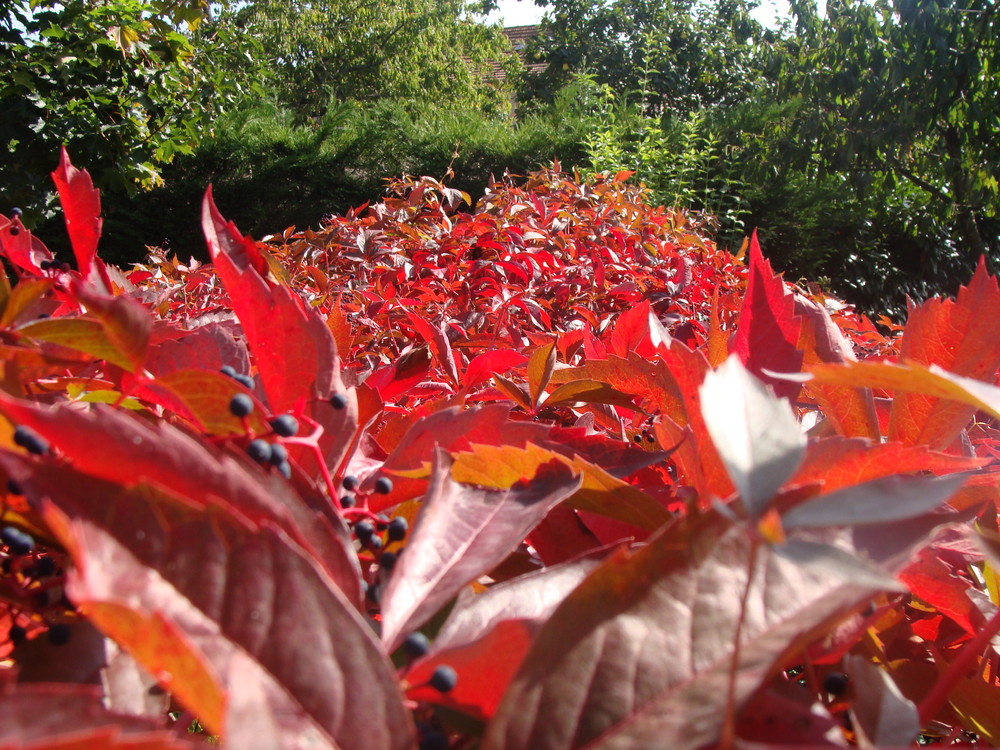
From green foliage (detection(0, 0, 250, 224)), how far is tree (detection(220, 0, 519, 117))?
16052 millimetres

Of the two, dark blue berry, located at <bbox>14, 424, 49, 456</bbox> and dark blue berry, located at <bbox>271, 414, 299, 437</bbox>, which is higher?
dark blue berry, located at <bbox>14, 424, 49, 456</bbox>

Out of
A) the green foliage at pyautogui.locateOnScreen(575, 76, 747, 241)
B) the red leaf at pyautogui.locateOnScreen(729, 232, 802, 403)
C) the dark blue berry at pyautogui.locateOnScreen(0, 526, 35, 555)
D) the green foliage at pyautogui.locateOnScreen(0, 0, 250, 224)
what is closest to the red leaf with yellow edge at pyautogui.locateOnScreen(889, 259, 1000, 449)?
the red leaf at pyautogui.locateOnScreen(729, 232, 802, 403)

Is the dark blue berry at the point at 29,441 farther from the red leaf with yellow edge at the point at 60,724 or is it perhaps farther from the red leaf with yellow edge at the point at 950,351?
the red leaf with yellow edge at the point at 950,351

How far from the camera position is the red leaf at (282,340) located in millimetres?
599

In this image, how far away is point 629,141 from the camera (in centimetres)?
1109

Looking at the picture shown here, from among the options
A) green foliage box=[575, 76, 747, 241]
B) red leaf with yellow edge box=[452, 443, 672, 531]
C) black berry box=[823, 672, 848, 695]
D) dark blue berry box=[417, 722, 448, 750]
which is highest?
green foliage box=[575, 76, 747, 241]

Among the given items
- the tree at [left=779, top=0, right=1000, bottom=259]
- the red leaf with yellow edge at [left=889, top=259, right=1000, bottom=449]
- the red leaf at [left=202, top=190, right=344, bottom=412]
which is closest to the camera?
the red leaf at [left=202, top=190, right=344, bottom=412]

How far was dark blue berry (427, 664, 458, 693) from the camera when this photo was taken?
1.21ft

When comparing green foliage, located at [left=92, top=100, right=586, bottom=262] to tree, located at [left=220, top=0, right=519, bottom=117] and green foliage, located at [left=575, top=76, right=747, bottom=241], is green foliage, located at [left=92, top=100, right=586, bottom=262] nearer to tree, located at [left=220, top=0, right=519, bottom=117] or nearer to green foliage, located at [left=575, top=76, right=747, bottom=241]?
green foliage, located at [left=575, top=76, right=747, bottom=241]

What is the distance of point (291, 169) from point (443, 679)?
52.6 feet

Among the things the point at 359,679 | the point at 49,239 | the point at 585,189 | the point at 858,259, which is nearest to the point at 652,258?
the point at 585,189

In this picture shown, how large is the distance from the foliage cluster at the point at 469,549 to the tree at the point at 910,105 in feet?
35.7

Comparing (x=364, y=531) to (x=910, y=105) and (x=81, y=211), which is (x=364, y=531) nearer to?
(x=81, y=211)

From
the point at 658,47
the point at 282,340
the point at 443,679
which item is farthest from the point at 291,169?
the point at 443,679
